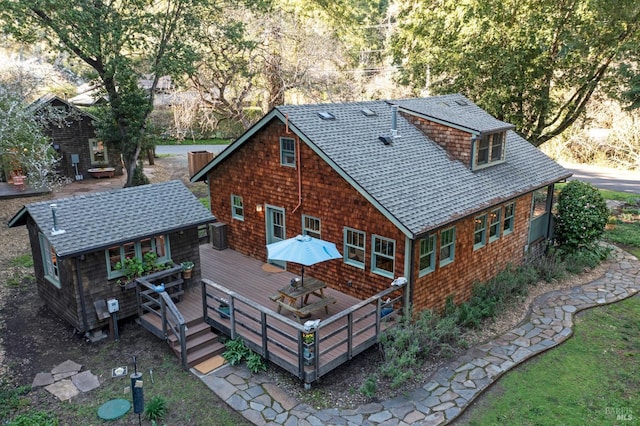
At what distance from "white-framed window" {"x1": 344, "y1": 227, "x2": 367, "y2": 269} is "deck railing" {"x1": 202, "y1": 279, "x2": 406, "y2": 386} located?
46.6 inches

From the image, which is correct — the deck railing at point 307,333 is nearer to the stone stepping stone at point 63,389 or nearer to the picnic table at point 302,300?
the picnic table at point 302,300

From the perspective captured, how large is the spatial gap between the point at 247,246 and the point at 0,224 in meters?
11.9

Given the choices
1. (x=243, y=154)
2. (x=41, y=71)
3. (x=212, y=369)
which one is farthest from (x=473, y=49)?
(x=41, y=71)

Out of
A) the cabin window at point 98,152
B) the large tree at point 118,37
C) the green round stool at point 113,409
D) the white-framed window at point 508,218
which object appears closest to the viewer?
the green round stool at point 113,409

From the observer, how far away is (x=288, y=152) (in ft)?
44.0

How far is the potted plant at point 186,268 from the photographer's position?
12.4 m

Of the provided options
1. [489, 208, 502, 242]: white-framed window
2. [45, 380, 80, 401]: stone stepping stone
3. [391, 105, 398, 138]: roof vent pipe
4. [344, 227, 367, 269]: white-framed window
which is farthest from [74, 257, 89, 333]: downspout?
[489, 208, 502, 242]: white-framed window

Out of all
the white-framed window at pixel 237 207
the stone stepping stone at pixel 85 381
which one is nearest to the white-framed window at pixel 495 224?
the white-framed window at pixel 237 207

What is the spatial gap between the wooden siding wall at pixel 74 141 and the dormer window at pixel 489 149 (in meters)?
21.0

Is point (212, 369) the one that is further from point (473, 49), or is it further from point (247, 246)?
point (473, 49)

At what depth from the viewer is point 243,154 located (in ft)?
48.4

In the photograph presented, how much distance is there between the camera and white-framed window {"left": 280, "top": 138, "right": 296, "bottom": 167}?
13.3 m

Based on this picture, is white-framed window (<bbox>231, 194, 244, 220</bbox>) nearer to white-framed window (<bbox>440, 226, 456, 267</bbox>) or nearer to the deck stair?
the deck stair

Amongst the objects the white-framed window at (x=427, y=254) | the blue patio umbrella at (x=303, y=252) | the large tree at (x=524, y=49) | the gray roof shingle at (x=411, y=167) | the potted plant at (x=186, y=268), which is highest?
the large tree at (x=524, y=49)
